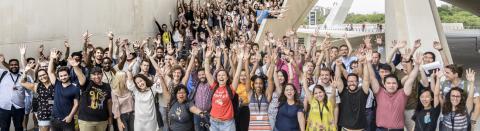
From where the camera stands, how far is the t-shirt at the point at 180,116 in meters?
6.02

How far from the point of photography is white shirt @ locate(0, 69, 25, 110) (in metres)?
7.34

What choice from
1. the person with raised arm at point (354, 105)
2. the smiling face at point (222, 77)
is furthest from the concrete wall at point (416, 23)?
the smiling face at point (222, 77)

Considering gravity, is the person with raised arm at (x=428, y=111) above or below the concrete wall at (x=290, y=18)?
below

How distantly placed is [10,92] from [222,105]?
11.5 feet

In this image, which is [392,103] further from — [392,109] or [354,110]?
[354,110]

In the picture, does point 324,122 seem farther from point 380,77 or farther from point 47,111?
point 47,111

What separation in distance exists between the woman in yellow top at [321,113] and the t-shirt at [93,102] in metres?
2.60

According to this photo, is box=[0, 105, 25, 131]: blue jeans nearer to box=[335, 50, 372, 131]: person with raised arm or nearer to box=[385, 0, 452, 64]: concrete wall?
box=[335, 50, 372, 131]: person with raised arm

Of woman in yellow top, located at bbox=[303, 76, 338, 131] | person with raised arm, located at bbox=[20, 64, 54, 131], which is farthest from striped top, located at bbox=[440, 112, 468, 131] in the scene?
person with raised arm, located at bbox=[20, 64, 54, 131]

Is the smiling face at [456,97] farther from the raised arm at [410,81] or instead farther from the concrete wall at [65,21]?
the concrete wall at [65,21]

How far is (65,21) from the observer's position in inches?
419

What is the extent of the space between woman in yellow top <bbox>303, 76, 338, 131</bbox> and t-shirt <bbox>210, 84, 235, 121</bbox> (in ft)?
3.15

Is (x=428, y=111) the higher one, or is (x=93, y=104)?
(x=93, y=104)

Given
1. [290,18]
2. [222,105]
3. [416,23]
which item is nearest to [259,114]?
[222,105]
